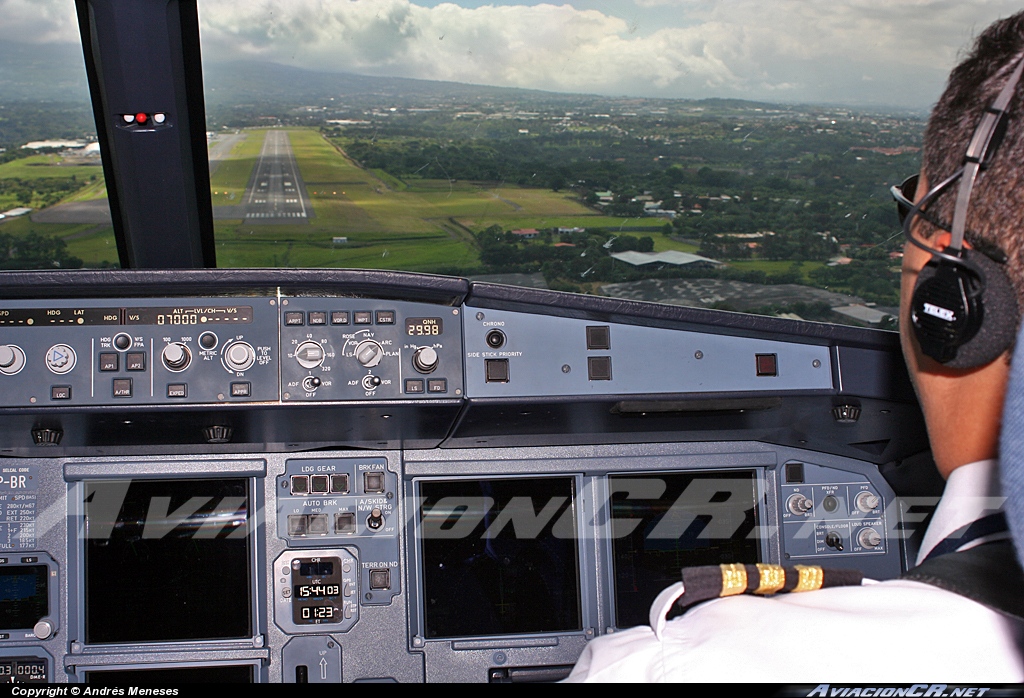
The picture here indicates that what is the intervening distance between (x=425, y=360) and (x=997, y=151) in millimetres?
1429

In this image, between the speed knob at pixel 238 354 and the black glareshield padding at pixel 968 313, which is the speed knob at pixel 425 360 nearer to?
the speed knob at pixel 238 354

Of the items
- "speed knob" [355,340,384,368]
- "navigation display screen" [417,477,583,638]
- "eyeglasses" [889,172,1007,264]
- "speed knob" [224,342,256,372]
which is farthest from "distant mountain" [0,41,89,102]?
"eyeglasses" [889,172,1007,264]

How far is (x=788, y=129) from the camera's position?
2406mm

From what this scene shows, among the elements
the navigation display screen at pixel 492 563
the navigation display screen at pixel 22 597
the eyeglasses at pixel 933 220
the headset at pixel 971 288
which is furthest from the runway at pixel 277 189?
the headset at pixel 971 288

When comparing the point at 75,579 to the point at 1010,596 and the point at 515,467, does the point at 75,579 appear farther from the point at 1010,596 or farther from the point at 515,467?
the point at 1010,596

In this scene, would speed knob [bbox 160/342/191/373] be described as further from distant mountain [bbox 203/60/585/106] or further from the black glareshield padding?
the black glareshield padding

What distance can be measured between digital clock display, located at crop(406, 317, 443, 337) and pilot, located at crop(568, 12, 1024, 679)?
4.13 ft

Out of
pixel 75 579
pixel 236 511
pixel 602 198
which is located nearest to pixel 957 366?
pixel 602 198

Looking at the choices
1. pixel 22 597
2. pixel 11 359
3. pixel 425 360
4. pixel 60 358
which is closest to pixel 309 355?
pixel 425 360

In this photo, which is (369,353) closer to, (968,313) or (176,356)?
(176,356)

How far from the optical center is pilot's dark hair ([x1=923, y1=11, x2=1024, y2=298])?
31.1 inches

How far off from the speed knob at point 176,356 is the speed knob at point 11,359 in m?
0.31

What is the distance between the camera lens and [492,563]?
2.61m

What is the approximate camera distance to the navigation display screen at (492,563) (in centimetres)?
260
